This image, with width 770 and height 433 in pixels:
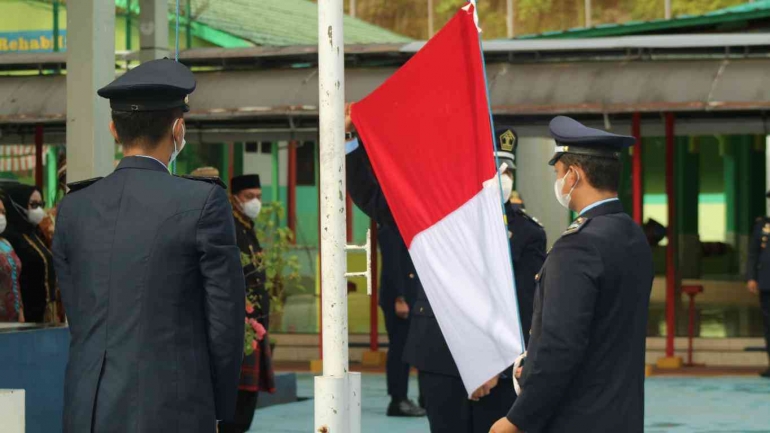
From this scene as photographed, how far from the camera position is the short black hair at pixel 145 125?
14.0ft

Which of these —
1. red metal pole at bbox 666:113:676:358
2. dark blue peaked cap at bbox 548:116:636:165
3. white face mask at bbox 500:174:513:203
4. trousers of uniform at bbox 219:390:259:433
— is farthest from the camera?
red metal pole at bbox 666:113:676:358

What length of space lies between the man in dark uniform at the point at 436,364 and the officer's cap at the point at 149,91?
2.24m

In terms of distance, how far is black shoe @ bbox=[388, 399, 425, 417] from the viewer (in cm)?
1178

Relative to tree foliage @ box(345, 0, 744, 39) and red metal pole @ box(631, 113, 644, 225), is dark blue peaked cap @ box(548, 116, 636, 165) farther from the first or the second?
tree foliage @ box(345, 0, 744, 39)

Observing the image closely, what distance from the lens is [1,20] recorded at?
2027 centimetres

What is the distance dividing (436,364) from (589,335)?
1985mm

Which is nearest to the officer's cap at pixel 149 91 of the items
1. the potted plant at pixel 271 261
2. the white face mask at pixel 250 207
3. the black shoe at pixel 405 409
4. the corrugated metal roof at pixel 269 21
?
the potted plant at pixel 271 261

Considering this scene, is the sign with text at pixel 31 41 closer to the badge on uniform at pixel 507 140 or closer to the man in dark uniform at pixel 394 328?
the man in dark uniform at pixel 394 328

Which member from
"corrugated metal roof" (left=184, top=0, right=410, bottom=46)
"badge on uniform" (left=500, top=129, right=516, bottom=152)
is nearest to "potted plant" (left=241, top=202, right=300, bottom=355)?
"badge on uniform" (left=500, top=129, right=516, bottom=152)

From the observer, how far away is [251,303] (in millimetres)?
9250

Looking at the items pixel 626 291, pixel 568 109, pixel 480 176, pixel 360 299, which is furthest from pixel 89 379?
pixel 360 299

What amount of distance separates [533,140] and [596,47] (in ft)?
17.0

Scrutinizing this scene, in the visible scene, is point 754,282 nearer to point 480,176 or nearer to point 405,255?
point 405,255

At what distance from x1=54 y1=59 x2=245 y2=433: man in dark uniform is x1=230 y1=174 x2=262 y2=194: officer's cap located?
5.26 m
